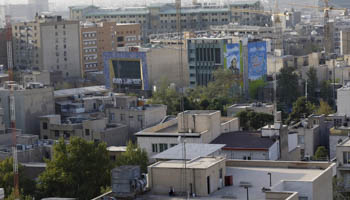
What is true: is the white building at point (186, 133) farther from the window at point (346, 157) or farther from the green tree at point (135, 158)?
the window at point (346, 157)

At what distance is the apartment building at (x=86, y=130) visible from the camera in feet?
63.0

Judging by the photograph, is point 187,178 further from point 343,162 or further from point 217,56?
point 217,56

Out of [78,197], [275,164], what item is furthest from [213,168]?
[78,197]

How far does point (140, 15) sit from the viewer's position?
5719 cm

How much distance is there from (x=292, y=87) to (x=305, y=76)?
91.0 inches

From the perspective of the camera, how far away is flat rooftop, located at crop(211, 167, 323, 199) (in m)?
9.18

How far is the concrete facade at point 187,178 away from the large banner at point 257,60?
22.5 m

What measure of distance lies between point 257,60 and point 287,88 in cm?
288

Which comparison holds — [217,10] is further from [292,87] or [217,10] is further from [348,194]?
[348,194]

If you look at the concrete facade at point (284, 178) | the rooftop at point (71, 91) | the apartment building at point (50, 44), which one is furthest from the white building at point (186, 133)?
the apartment building at point (50, 44)

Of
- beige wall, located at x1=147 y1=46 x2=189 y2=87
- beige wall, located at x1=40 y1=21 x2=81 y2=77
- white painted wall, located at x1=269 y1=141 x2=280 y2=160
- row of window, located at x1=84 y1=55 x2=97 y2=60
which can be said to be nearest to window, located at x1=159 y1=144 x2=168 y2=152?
white painted wall, located at x1=269 y1=141 x2=280 y2=160

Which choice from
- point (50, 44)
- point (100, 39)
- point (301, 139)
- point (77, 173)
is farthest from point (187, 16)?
point (77, 173)

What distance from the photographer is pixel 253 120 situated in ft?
61.6

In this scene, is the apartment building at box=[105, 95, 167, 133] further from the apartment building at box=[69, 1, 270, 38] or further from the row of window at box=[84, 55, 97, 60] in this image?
the apartment building at box=[69, 1, 270, 38]
